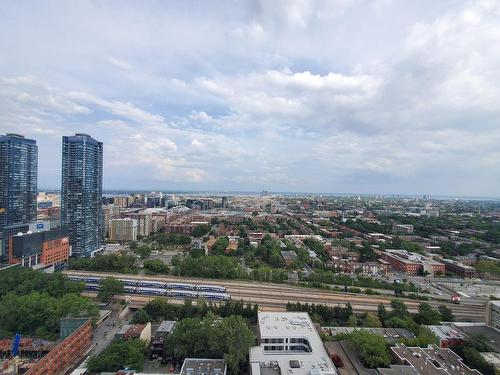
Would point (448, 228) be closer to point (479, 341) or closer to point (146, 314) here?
point (479, 341)

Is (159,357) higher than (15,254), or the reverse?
(15,254)

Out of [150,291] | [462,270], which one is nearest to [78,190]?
[150,291]

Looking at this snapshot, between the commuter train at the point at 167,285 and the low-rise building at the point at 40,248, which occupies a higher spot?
the low-rise building at the point at 40,248

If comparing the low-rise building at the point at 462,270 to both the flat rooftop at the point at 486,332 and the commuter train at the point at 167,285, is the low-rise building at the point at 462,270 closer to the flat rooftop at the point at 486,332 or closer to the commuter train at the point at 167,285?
the flat rooftop at the point at 486,332

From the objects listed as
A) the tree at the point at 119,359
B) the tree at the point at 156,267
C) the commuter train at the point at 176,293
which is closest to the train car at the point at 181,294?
the commuter train at the point at 176,293

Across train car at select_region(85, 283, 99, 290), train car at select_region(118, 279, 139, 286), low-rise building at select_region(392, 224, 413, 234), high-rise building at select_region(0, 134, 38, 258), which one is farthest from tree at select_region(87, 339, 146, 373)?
low-rise building at select_region(392, 224, 413, 234)

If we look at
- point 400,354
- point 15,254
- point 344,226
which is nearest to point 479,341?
point 400,354

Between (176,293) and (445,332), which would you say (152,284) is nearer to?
(176,293)
